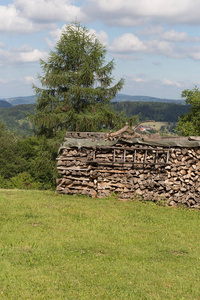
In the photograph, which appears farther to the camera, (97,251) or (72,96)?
(72,96)

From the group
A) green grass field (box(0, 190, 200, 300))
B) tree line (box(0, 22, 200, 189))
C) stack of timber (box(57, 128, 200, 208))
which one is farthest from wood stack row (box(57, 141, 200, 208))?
tree line (box(0, 22, 200, 189))

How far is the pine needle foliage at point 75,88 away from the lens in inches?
982

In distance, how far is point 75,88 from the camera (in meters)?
24.8

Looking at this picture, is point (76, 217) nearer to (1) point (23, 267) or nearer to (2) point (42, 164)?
(1) point (23, 267)

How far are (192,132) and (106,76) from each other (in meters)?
11.4

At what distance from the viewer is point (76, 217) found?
411 inches

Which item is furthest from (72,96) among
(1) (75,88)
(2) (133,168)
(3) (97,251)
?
(3) (97,251)

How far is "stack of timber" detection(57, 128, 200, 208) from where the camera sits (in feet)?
42.0

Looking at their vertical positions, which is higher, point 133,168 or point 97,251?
point 133,168

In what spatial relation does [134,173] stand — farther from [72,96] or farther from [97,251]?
[72,96]

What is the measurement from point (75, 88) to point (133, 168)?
1357 cm

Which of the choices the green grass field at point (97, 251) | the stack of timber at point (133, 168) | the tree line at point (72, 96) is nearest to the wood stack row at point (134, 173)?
the stack of timber at point (133, 168)

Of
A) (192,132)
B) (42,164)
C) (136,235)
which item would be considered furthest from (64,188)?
(192,132)

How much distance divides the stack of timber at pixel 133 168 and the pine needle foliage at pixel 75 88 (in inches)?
443
